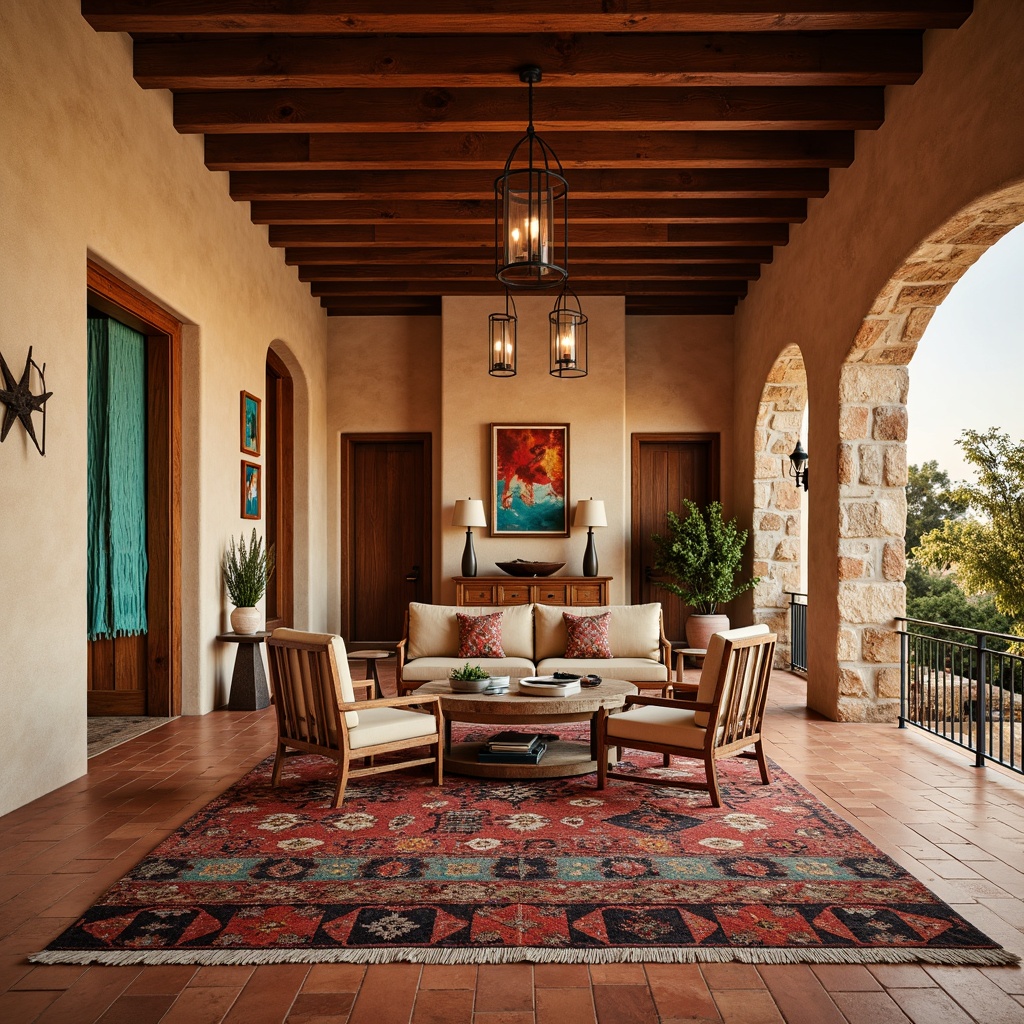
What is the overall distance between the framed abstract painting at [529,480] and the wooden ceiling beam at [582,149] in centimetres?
366

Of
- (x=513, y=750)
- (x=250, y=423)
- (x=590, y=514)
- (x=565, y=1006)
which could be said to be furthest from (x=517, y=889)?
(x=590, y=514)

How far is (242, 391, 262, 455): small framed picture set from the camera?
282 inches

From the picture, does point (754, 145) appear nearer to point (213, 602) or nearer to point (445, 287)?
point (445, 287)

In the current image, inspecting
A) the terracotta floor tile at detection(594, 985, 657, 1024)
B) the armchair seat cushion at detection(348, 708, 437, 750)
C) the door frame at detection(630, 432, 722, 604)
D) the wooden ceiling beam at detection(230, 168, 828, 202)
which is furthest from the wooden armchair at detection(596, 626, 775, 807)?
the door frame at detection(630, 432, 722, 604)

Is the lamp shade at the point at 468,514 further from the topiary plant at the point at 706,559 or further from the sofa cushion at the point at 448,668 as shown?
the sofa cushion at the point at 448,668

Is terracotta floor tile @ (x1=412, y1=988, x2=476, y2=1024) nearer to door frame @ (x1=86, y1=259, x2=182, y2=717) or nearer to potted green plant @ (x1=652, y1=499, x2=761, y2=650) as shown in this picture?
door frame @ (x1=86, y1=259, x2=182, y2=717)

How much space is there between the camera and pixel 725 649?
4152 mm

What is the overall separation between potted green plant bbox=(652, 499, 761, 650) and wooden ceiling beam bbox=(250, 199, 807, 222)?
2883 millimetres

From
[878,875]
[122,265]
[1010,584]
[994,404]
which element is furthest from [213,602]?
[994,404]

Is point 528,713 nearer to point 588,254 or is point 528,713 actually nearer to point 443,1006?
point 443,1006

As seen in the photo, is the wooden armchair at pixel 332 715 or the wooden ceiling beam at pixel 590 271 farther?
the wooden ceiling beam at pixel 590 271

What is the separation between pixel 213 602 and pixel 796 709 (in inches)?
173

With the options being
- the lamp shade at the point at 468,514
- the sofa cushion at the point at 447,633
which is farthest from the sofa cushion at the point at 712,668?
the lamp shade at the point at 468,514

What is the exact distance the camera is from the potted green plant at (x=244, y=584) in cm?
649
